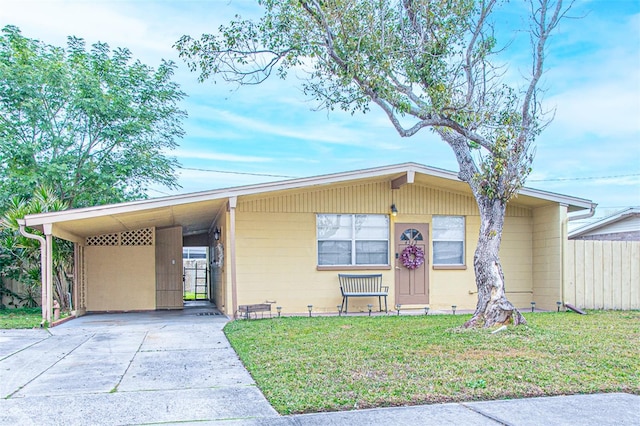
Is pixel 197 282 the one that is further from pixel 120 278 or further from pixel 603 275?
pixel 603 275

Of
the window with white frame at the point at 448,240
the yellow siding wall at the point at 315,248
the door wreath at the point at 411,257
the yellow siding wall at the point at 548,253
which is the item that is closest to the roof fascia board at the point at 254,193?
the yellow siding wall at the point at 548,253

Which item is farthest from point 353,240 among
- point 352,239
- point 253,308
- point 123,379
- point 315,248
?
point 123,379

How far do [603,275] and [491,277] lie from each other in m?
4.97

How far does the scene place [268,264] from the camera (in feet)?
34.5

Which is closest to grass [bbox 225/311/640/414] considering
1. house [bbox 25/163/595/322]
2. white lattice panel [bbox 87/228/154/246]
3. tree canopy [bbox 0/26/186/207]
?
house [bbox 25/163/595/322]

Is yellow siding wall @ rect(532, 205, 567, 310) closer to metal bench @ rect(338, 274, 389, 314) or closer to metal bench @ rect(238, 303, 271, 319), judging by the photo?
metal bench @ rect(338, 274, 389, 314)

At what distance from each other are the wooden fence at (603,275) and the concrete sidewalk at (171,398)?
7.22m

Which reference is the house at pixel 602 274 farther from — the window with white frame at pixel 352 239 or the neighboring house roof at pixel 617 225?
the neighboring house roof at pixel 617 225

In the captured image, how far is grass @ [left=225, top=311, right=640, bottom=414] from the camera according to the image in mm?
4305

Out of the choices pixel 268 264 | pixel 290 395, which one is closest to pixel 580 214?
pixel 268 264

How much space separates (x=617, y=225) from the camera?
15.6m

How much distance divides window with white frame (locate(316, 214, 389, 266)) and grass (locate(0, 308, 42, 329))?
5438 millimetres

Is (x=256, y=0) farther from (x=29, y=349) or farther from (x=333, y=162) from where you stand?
(x=333, y=162)

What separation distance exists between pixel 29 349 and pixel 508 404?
19.2 feet
